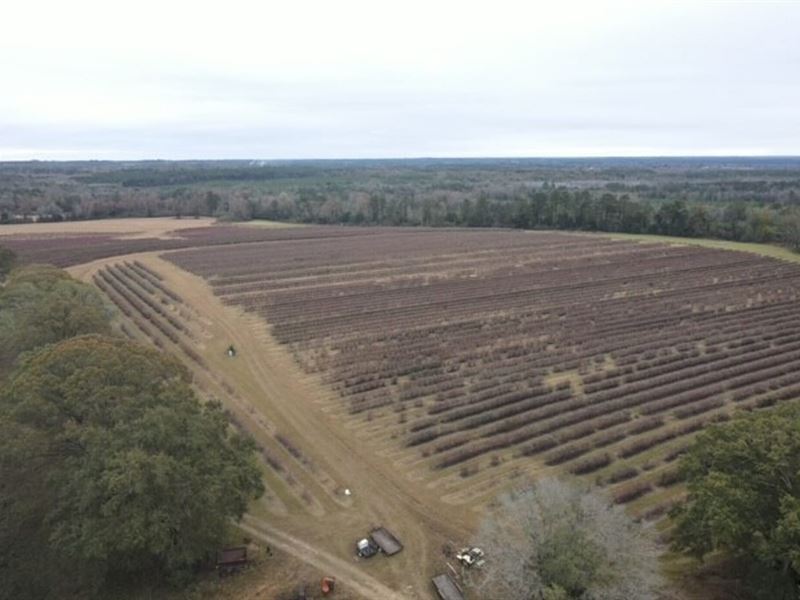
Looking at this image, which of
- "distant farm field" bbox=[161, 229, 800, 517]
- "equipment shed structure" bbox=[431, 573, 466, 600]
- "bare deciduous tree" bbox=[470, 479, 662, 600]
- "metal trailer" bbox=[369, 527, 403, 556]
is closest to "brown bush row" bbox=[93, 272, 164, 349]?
"distant farm field" bbox=[161, 229, 800, 517]

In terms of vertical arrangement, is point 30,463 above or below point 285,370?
above

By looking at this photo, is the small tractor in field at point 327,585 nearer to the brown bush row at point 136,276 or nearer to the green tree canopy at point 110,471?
the green tree canopy at point 110,471

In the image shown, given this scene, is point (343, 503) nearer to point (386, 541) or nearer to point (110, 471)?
point (386, 541)

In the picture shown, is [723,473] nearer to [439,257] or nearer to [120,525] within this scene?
[120,525]

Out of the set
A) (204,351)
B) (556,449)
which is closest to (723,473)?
(556,449)

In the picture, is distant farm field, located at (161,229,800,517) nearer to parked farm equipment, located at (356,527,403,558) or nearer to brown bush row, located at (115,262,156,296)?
parked farm equipment, located at (356,527,403,558)

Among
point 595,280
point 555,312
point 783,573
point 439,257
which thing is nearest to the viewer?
point 783,573
